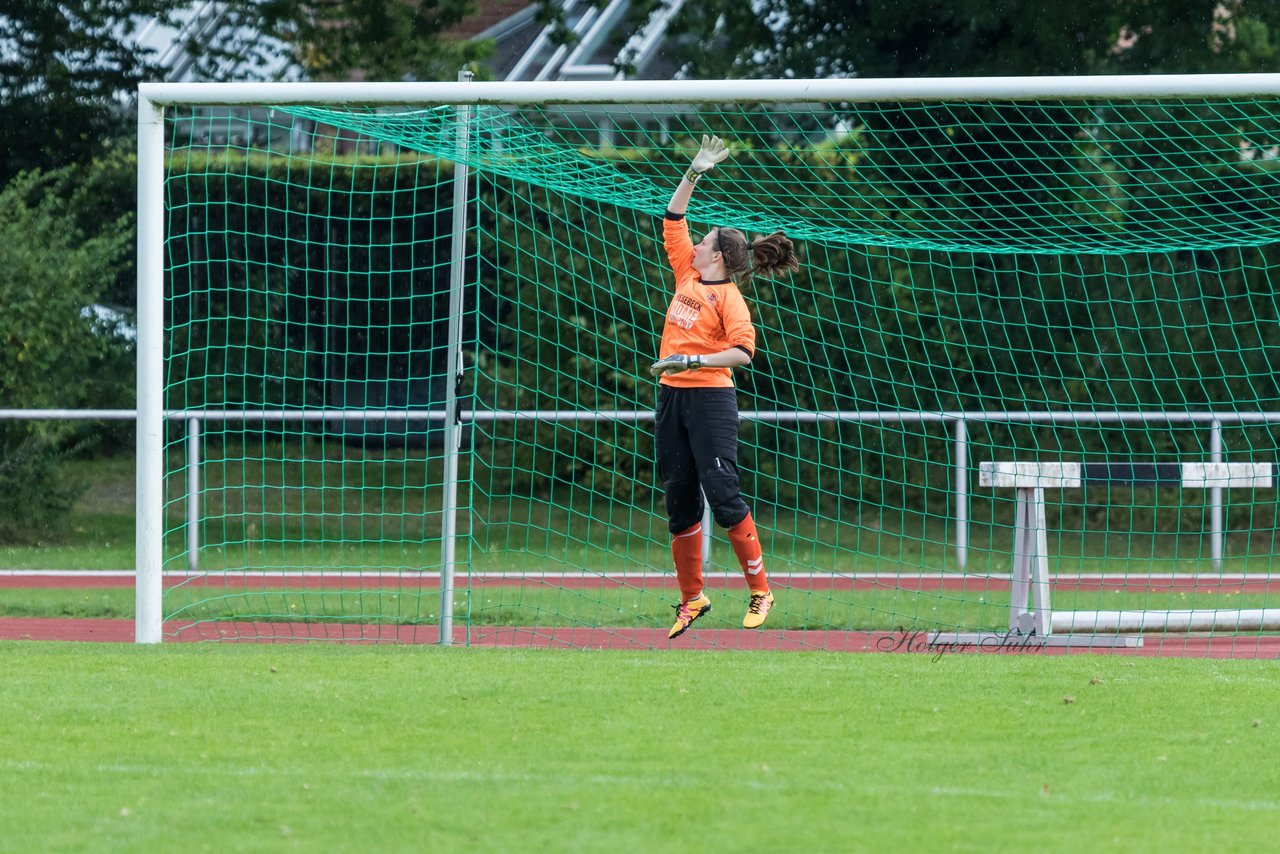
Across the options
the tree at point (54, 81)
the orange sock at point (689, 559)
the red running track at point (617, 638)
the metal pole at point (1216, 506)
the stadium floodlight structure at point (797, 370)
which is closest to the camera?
the orange sock at point (689, 559)

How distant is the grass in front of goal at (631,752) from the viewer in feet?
13.6

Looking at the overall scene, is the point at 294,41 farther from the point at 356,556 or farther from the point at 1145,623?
the point at 1145,623

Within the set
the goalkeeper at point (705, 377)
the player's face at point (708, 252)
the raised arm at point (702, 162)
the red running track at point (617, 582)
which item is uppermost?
the raised arm at point (702, 162)

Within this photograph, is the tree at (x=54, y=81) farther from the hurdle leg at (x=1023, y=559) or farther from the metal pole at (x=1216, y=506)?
the hurdle leg at (x=1023, y=559)

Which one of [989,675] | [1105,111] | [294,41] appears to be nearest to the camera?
[989,675]

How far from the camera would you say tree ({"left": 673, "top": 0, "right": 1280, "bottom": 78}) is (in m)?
15.2

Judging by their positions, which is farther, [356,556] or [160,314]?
[356,556]

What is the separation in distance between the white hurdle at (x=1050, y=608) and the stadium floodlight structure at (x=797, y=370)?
63.5 inches

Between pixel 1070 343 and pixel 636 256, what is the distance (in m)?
4.15

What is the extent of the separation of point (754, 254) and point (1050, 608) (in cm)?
257

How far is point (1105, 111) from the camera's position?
14.6 meters

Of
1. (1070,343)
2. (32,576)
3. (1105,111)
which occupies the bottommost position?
(32,576)

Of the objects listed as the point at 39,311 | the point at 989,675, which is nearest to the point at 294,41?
the point at 39,311

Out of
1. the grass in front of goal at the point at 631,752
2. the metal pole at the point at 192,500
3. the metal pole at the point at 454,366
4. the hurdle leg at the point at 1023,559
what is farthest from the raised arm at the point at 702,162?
the metal pole at the point at 192,500
